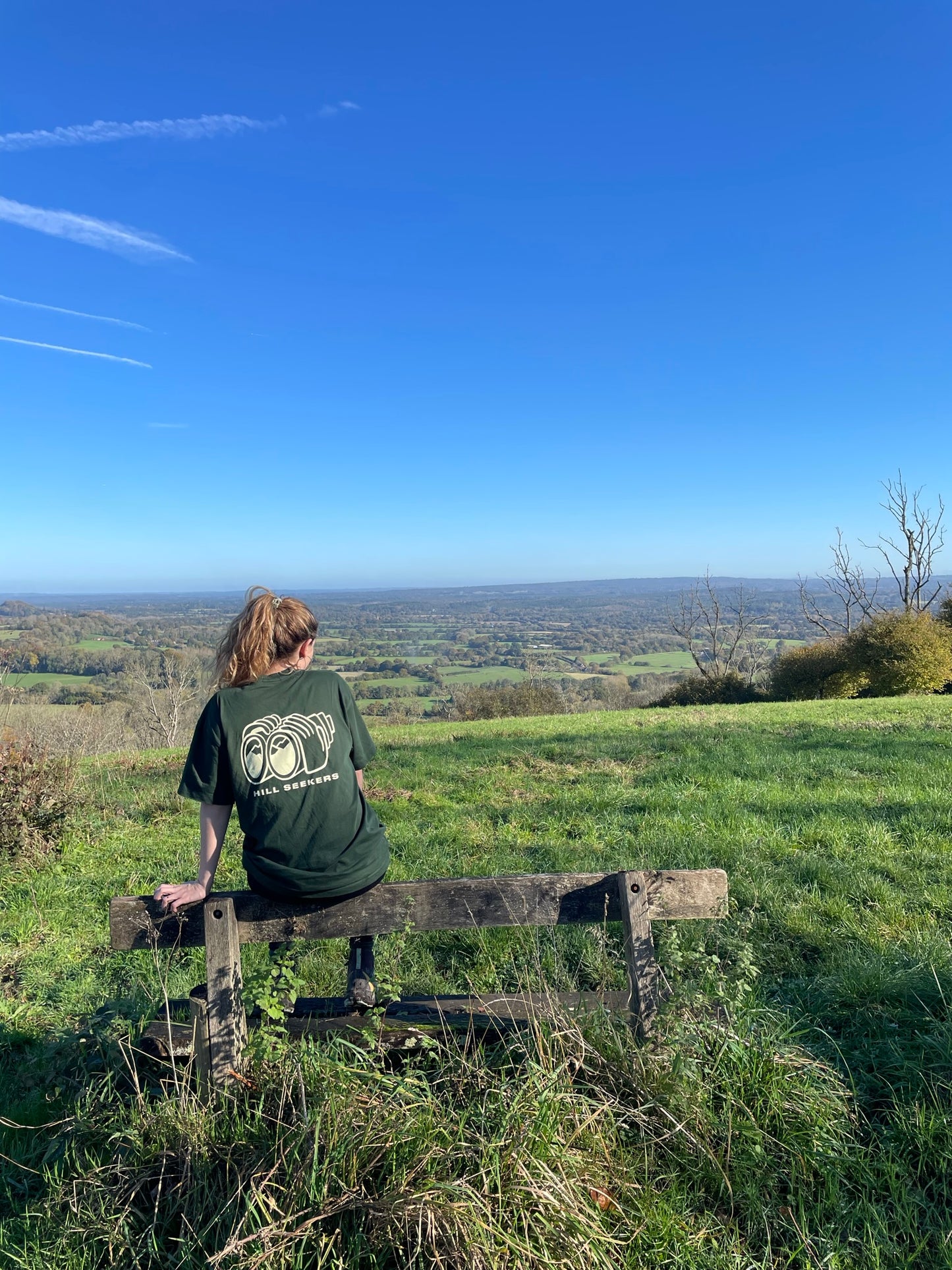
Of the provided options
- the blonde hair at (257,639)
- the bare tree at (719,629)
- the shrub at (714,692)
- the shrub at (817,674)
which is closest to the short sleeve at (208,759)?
the blonde hair at (257,639)

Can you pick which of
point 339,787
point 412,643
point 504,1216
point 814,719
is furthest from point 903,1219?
point 412,643

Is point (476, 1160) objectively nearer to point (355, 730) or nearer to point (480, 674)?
point (355, 730)

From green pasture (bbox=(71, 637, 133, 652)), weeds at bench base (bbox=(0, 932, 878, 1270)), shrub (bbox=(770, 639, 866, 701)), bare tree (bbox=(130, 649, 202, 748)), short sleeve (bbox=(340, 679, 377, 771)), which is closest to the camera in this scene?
weeds at bench base (bbox=(0, 932, 878, 1270))

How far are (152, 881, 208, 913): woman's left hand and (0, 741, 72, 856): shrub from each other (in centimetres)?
552

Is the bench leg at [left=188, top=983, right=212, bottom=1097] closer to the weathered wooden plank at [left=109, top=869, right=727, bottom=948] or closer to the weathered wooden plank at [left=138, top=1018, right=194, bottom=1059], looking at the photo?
the weathered wooden plank at [left=138, top=1018, right=194, bottom=1059]

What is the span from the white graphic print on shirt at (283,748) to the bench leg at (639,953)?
4.85 feet

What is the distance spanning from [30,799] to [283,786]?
5938 mm

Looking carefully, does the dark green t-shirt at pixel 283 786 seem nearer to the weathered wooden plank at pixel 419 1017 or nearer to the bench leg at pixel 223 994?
the bench leg at pixel 223 994

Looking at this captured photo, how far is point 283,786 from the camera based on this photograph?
9.92 ft

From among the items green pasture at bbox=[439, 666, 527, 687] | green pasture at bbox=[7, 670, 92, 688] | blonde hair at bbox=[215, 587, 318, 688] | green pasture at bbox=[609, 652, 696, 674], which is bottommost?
green pasture at bbox=[609, 652, 696, 674]

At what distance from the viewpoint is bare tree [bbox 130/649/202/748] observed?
4303 centimetres

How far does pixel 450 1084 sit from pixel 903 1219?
5.47ft

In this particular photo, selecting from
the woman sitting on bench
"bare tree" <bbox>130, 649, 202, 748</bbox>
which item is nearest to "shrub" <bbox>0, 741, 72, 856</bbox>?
the woman sitting on bench

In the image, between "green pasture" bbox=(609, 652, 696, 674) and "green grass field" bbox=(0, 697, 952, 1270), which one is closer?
"green grass field" bbox=(0, 697, 952, 1270)
